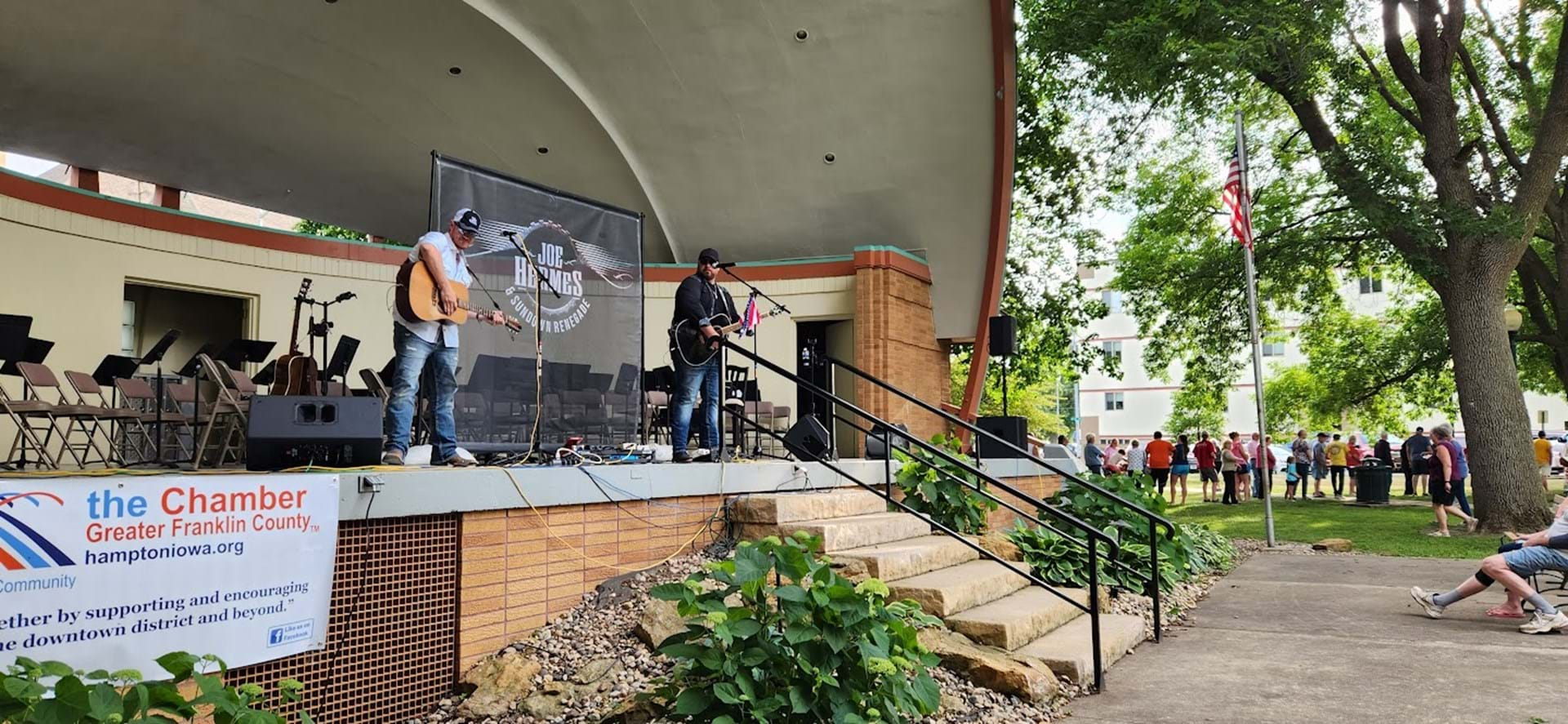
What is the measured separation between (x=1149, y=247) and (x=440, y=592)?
68.1 feet

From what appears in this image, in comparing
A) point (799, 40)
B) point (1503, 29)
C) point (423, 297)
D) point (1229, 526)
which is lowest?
point (1229, 526)

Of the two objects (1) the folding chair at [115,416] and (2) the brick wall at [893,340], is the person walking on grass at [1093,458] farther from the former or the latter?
Answer: (1) the folding chair at [115,416]

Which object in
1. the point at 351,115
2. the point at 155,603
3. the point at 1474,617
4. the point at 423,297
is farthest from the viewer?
the point at 351,115

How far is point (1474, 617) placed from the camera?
7875mm

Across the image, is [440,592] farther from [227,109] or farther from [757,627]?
[227,109]

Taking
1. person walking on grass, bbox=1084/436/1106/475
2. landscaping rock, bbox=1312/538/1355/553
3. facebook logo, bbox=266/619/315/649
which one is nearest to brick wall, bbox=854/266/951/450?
landscaping rock, bbox=1312/538/1355/553

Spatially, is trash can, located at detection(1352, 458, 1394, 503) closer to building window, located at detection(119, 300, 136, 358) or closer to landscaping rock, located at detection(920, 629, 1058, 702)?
landscaping rock, located at detection(920, 629, 1058, 702)

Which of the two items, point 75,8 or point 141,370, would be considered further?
point 141,370

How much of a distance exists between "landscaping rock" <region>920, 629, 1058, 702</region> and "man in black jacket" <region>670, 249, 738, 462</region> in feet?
8.03

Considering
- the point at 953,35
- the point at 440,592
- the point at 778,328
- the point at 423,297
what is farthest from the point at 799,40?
the point at 440,592

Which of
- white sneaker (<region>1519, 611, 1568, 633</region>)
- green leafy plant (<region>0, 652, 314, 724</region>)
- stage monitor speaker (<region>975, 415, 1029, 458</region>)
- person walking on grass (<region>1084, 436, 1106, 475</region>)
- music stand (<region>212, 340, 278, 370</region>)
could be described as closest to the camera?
green leafy plant (<region>0, 652, 314, 724</region>)

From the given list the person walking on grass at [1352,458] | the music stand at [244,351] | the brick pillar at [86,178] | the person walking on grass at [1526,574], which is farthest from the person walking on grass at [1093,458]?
the brick pillar at [86,178]

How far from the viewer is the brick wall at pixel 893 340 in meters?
15.2

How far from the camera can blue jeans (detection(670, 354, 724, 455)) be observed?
724 centimetres
